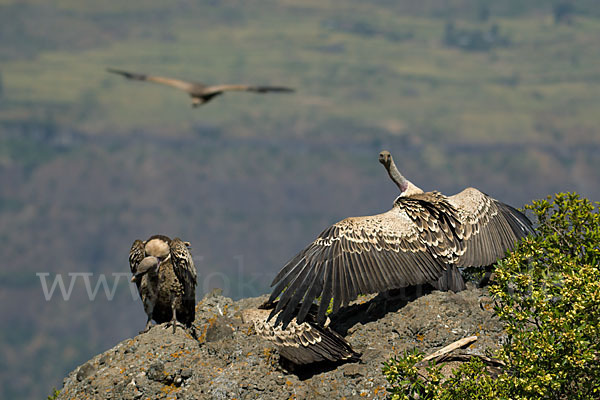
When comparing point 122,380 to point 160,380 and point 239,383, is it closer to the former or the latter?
point 160,380

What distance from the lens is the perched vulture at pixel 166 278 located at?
50.4 ft

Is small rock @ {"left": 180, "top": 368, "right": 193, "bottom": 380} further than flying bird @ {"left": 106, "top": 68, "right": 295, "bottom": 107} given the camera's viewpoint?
No

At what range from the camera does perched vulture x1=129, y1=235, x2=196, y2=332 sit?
15.4 metres

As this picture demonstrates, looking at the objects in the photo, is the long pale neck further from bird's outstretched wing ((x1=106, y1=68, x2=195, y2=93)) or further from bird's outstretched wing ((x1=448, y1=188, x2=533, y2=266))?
bird's outstretched wing ((x1=106, y1=68, x2=195, y2=93))

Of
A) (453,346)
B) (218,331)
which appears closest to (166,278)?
(218,331)

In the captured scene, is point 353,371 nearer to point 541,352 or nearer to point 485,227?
point 541,352

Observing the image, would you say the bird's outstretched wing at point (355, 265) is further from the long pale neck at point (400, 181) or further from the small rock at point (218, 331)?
the long pale neck at point (400, 181)

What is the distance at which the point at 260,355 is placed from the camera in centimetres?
1412

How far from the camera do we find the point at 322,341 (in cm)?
1384

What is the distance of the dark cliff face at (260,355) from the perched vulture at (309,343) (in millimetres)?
211

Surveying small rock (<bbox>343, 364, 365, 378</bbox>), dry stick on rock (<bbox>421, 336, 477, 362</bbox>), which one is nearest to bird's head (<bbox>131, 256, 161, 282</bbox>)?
small rock (<bbox>343, 364, 365, 378</bbox>)

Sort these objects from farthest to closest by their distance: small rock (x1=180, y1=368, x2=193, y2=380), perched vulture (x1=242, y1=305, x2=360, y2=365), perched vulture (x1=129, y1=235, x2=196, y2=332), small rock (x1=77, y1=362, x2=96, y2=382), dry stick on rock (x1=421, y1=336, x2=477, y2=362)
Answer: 1. perched vulture (x1=129, y1=235, x2=196, y2=332)
2. small rock (x1=77, y1=362, x2=96, y2=382)
3. small rock (x1=180, y1=368, x2=193, y2=380)
4. perched vulture (x1=242, y1=305, x2=360, y2=365)
5. dry stick on rock (x1=421, y1=336, x2=477, y2=362)

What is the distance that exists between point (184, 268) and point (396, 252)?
400 centimetres

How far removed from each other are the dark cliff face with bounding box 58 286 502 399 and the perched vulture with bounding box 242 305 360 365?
0.21 m
